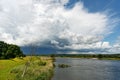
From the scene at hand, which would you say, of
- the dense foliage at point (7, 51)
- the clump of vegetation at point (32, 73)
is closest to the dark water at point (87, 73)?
the clump of vegetation at point (32, 73)

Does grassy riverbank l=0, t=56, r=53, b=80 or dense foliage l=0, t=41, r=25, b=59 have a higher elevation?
dense foliage l=0, t=41, r=25, b=59

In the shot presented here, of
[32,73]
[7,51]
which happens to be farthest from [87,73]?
[7,51]

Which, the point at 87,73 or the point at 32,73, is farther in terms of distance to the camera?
Result: the point at 87,73

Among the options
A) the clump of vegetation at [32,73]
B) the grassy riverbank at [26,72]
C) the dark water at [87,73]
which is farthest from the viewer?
the dark water at [87,73]

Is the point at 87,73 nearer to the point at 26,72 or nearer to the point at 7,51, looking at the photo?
the point at 26,72

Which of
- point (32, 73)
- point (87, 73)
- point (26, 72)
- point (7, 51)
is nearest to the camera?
point (32, 73)

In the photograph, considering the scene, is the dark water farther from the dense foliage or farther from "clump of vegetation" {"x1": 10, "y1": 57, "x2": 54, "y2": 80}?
the dense foliage

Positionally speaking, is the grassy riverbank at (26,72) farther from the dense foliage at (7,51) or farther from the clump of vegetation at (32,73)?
the dense foliage at (7,51)

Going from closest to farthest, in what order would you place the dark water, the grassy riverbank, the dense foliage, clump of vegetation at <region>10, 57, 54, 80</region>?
clump of vegetation at <region>10, 57, 54, 80</region> < the grassy riverbank < the dark water < the dense foliage

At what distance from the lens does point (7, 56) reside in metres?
106

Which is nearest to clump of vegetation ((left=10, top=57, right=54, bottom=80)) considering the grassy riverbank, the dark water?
the grassy riverbank

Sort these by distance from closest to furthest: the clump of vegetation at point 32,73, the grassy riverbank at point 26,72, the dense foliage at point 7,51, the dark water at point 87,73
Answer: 1. the clump of vegetation at point 32,73
2. the grassy riverbank at point 26,72
3. the dark water at point 87,73
4. the dense foliage at point 7,51

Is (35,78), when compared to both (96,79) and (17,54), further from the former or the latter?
(17,54)

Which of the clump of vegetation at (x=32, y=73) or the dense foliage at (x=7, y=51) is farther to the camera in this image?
the dense foliage at (x=7, y=51)
